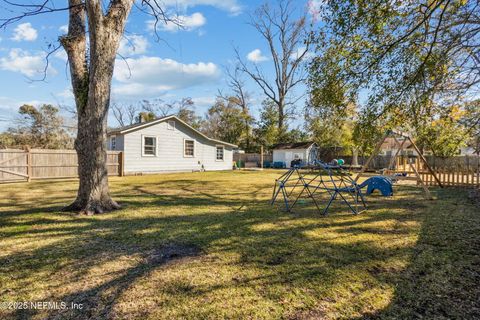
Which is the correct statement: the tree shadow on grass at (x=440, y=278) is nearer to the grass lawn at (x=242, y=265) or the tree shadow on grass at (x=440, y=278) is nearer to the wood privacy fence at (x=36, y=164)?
the grass lawn at (x=242, y=265)

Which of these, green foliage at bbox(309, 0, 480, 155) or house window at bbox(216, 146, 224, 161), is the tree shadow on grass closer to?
green foliage at bbox(309, 0, 480, 155)

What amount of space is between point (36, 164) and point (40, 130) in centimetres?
1739

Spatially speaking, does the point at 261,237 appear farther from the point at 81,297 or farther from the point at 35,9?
the point at 35,9

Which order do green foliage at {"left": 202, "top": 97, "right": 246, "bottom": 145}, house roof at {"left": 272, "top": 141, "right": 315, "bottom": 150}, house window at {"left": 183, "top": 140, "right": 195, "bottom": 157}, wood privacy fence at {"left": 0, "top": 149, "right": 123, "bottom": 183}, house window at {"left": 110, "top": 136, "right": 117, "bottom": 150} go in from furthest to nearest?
1. green foliage at {"left": 202, "top": 97, "right": 246, "bottom": 145}
2. house roof at {"left": 272, "top": 141, "right": 315, "bottom": 150}
3. house window at {"left": 183, "top": 140, "right": 195, "bottom": 157}
4. house window at {"left": 110, "top": 136, "right": 117, "bottom": 150}
5. wood privacy fence at {"left": 0, "top": 149, "right": 123, "bottom": 183}

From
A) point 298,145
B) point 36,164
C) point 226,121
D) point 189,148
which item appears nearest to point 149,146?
point 189,148

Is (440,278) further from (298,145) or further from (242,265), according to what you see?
(298,145)

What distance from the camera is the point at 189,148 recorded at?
20.6 meters

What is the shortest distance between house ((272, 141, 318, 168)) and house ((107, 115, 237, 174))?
10358 millimetres

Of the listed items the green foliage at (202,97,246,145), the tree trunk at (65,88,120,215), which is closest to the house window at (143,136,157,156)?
the tree trunk at (65,88,120,215)

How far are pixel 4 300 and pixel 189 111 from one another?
41.4m

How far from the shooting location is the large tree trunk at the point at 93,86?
575 centimetres

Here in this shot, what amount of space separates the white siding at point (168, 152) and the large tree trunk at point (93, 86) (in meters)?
11.1

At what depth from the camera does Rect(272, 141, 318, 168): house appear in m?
29.1

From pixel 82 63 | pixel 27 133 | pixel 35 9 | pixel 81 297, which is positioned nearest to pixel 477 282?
pixel 81 297
